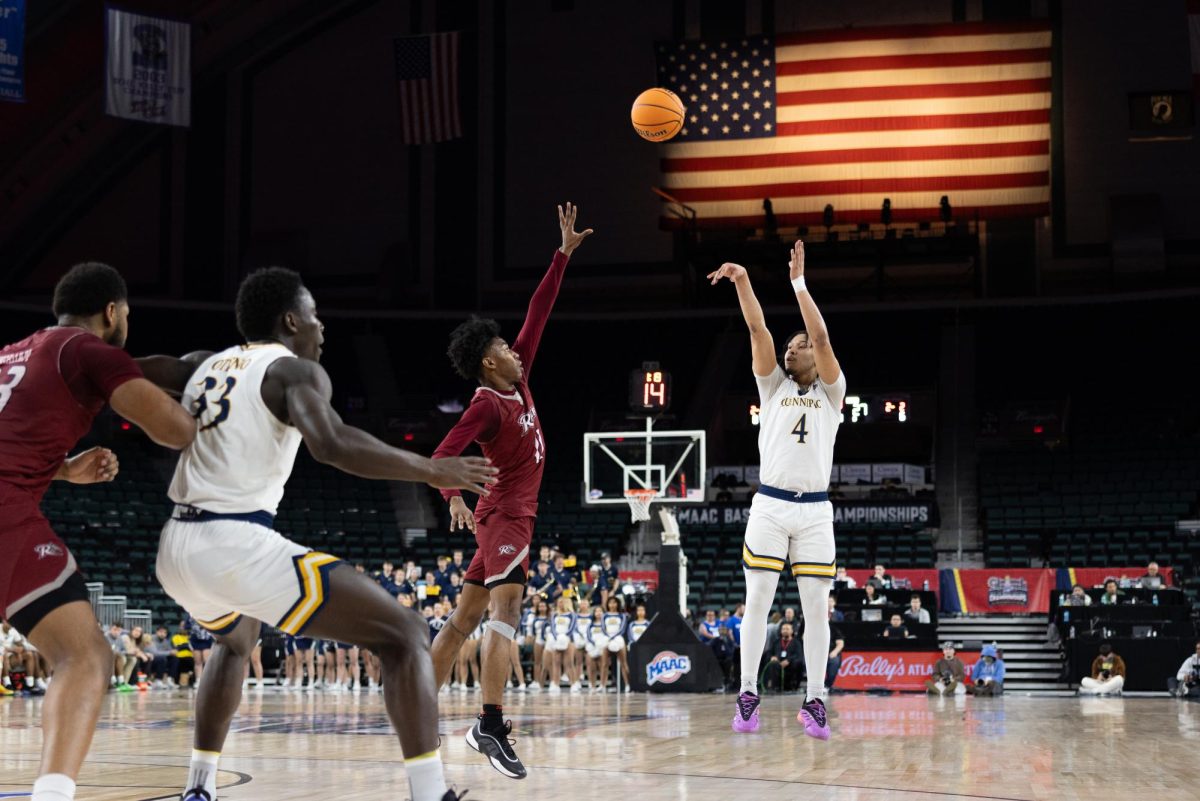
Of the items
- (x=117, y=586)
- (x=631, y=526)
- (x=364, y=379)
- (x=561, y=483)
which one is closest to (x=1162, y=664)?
(x=631, y=526)

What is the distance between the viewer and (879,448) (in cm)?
3612

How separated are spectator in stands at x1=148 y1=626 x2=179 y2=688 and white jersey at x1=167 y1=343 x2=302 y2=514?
1982 cm

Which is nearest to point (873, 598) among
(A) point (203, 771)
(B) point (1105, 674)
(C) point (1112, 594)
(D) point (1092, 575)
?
(B) point (1105, 674)

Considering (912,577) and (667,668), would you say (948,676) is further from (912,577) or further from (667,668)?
(912,577)

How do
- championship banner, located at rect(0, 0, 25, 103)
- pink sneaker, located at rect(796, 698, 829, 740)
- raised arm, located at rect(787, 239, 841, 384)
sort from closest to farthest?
raised arm, located at rect(787, 239, 841, 384) → pink sneaker, located at rect(796, 698, 829, 740) → championship banner, located at rect(0, 0, 25, 103)

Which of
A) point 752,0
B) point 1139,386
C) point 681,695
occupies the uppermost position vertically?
point 752,0

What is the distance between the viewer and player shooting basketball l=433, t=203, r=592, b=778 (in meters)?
6.93

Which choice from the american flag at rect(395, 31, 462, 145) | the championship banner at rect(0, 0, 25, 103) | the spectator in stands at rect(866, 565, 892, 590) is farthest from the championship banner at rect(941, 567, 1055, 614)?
the championship banner at rect(0, 0, 25, 103)

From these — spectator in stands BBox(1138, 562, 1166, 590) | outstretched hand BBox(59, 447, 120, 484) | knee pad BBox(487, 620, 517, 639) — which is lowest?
spectator in stands BBox(1138, 562, 1166, 590)

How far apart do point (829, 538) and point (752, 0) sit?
1087 inches

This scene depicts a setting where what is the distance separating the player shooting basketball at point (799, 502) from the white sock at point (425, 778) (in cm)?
420

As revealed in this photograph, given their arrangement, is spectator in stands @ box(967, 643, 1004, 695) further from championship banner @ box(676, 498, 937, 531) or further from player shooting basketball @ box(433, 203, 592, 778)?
player shooting basketball @ box(433, 203, 592, 778)

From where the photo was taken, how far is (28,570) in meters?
4.18

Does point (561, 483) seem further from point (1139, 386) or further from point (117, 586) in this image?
point (1139, 386)
